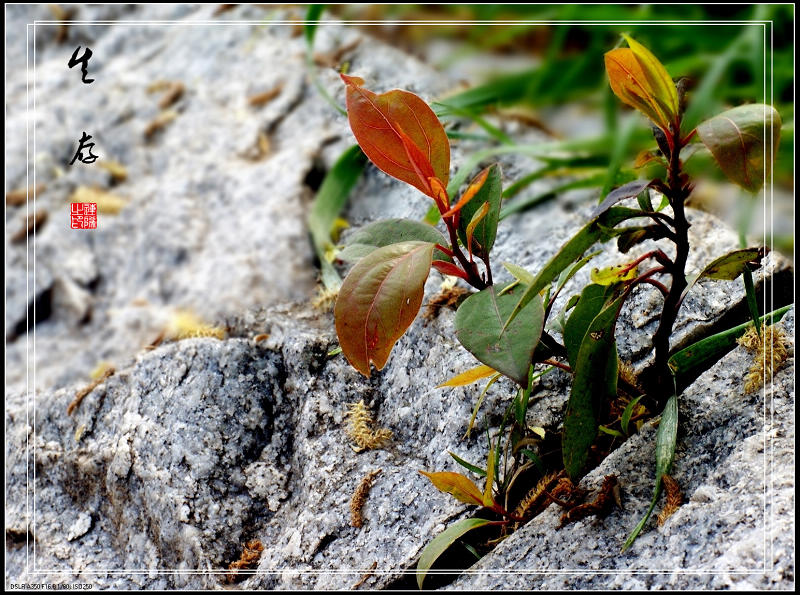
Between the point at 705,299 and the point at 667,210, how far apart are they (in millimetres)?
232

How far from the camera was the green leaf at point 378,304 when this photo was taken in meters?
0.64

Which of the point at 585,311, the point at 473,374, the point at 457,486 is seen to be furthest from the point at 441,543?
the point at 585,311

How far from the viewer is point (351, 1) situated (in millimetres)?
1708

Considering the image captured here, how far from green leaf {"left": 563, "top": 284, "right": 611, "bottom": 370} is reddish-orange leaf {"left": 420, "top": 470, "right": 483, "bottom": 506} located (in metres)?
0.17

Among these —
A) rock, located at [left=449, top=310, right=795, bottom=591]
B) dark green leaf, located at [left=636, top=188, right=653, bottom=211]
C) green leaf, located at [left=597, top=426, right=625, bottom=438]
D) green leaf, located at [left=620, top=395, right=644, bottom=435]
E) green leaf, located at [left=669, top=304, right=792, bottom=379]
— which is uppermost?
dark green leaf, located at [left=636, top=188, right=653, bottom=211]

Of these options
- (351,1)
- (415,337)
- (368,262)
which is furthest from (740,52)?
(368,262)

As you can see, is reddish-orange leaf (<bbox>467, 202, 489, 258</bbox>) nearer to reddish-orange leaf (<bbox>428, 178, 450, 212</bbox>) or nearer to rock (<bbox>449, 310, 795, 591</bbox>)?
reddish-orange leaf (<bbox>428, 178, 450, 212</bbox>)

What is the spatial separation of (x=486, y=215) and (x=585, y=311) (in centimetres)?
14

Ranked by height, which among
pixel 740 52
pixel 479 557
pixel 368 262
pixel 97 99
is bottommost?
pixel 479 557

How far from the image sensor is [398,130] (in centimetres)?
68

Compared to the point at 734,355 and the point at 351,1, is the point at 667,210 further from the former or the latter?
the point at 351,1

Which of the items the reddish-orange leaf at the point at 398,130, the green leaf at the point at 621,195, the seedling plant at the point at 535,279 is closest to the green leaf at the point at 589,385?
the seedling plant at the point at 535,279

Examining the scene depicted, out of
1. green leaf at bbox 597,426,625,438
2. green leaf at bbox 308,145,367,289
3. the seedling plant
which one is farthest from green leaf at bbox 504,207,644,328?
green leaf at bbox 308,145,367,289

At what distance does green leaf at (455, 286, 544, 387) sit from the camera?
0.60 metres
